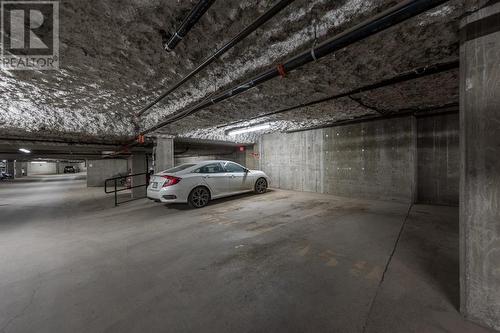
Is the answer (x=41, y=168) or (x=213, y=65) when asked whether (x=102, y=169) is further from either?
(x=41, y=168)

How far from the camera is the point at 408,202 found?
17.2 ft

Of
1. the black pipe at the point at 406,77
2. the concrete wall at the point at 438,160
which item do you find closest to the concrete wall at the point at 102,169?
the black pipe at the point at 406,77

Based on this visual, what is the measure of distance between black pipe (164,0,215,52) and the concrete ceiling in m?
0.09

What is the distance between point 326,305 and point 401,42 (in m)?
2.83

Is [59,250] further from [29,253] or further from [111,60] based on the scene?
[111,60]

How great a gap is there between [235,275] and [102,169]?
1365cm

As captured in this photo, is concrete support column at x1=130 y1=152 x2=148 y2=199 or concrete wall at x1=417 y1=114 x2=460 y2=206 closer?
concrete wall at x1=417 y1=114 x2=460 y2=206

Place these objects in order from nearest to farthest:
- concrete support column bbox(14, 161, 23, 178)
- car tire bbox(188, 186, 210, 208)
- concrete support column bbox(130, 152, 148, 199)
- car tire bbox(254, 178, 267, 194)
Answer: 1. car tire bbox(188, 186, 210, 208)
2. car tire bbox(254, 178, 267, 194)
3. concrete support column bbox(130, 152, 148, 199)
4. concrete support column bbox(14, 161, 23, 178)

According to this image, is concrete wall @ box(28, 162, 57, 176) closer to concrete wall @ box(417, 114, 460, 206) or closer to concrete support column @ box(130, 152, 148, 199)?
concrete support column @ box(130, 152, 148, 199)

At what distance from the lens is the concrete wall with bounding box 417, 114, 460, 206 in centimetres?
493

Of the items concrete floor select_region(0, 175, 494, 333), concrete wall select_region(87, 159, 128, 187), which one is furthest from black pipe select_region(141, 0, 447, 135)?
concrete wall select_region(87, 159, 128, 187)

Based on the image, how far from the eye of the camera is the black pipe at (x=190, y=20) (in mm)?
1464

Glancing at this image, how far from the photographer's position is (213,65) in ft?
8.26

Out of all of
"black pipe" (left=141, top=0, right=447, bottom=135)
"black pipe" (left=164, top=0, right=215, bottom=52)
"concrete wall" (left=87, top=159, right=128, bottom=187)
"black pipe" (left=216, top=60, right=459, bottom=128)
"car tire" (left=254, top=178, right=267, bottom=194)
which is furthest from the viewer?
"concrete wall" (left=87, top=159, right=128, bottom=187)
